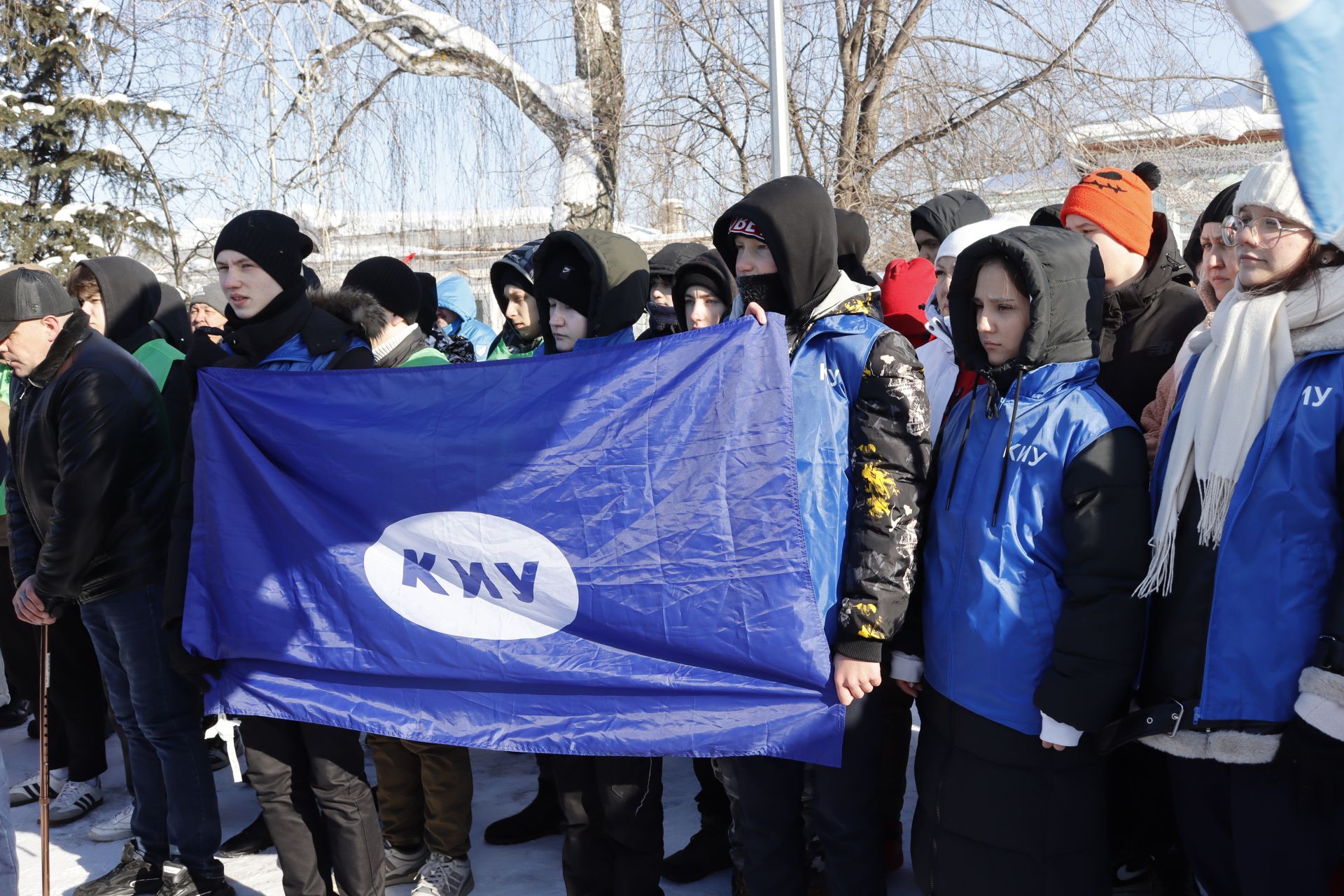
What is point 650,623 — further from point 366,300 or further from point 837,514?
point 366,300

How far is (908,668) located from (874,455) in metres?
0.54

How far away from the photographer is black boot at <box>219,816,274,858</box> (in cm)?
392

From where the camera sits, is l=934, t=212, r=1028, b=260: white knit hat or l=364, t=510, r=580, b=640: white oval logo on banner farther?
l=934, t=212, r=1028, b=260: white knit hat

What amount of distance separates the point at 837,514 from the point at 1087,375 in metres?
0.66

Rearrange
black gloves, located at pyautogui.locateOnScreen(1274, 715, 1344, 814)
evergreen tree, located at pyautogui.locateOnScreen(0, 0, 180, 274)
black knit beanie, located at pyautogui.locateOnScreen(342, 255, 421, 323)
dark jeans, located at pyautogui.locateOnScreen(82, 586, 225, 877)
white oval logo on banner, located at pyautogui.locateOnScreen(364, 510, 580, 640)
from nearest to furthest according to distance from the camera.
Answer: black gloves, located at pyautogui.locateOnScreen(1274, 715, 1344, 814), white oval logo on banner, located at pyautogui.locateOnScreen(364, 510, 580, 640), dark jeans, located at pyautogui.locateOnScreen(82, 586, 225, 877), black knit beanie, located at pyautogui.locateOnScreen(342, 255, 421, 323), evergreen tree, located at pyautogui.locateOnScreen(0, 0, 180, 274)

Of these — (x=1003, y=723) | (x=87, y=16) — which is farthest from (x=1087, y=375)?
(x=87, y=16)

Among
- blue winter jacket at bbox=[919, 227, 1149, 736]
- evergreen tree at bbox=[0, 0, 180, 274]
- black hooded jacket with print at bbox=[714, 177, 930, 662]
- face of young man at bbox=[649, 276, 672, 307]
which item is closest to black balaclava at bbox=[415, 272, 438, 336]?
face of young man at bbox=[649, 276, 672, 307]

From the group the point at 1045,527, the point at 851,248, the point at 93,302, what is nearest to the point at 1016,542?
the point at 1045,527

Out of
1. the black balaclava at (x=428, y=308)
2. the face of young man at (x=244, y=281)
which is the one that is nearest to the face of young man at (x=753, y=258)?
the face of young man at (x=244, y=281)

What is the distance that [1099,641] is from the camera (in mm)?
2264

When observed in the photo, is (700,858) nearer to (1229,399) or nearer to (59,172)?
(1229,399)

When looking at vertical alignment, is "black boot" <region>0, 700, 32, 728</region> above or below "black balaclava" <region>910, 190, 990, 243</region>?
below

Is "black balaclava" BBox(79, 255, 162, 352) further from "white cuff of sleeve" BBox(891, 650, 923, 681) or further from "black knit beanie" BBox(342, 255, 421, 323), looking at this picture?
"white cuff of sleeve" BBox(891, 650, 923, 681)

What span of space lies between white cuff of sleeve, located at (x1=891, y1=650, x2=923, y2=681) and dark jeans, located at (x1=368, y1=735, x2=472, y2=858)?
1.52m
